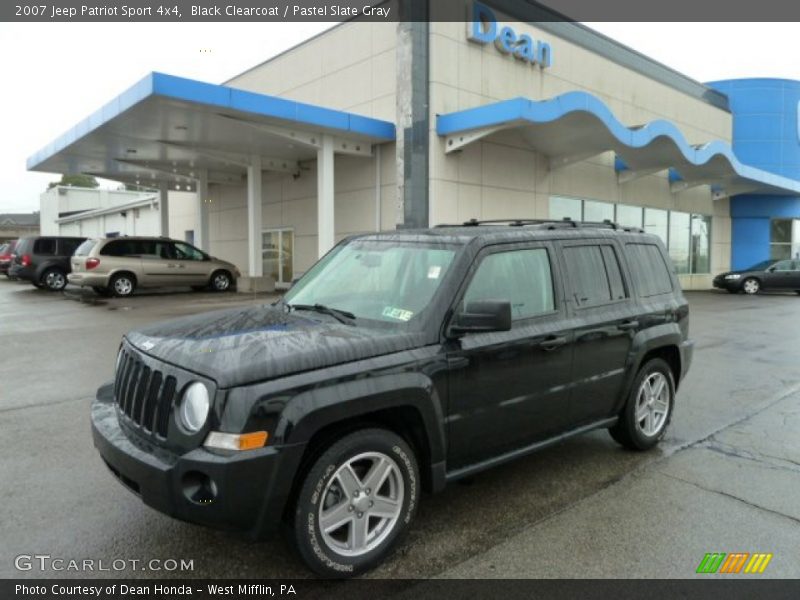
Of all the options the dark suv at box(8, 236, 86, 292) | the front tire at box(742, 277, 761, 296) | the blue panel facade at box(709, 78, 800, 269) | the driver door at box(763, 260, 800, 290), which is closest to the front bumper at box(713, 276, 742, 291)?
the front tire at box(742, 277, 761, 296)

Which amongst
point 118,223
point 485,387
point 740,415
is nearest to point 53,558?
point 485,387

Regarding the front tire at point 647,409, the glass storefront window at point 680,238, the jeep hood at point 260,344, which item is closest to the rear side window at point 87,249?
the jeep hood at point 260,344

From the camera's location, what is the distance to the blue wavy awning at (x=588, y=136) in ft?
50.8

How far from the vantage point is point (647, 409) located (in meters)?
4.92

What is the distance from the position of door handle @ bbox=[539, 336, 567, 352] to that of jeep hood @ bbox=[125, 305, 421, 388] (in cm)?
99

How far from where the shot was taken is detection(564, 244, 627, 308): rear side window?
14.1 ft

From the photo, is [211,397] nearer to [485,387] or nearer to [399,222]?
[485,387]

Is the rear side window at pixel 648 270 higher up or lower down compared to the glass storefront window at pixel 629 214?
lower down

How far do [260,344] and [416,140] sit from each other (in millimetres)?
14731

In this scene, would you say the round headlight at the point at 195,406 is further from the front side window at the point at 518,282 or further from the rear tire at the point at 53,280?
the rear tire at the point at 53,280

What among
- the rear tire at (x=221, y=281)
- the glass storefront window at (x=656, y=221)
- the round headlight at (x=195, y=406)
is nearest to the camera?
the round headlight at (x=195, y=406)

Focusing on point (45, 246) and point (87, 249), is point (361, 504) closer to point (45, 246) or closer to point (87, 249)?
point (87, 249)

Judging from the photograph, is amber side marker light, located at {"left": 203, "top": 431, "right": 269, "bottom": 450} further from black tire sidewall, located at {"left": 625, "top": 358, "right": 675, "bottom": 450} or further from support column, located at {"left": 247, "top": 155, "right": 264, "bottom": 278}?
support column, located at {"left": 247, "top": 155, "right": 264, "bottom": 278}

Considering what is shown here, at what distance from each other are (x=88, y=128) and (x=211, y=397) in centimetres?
1825
